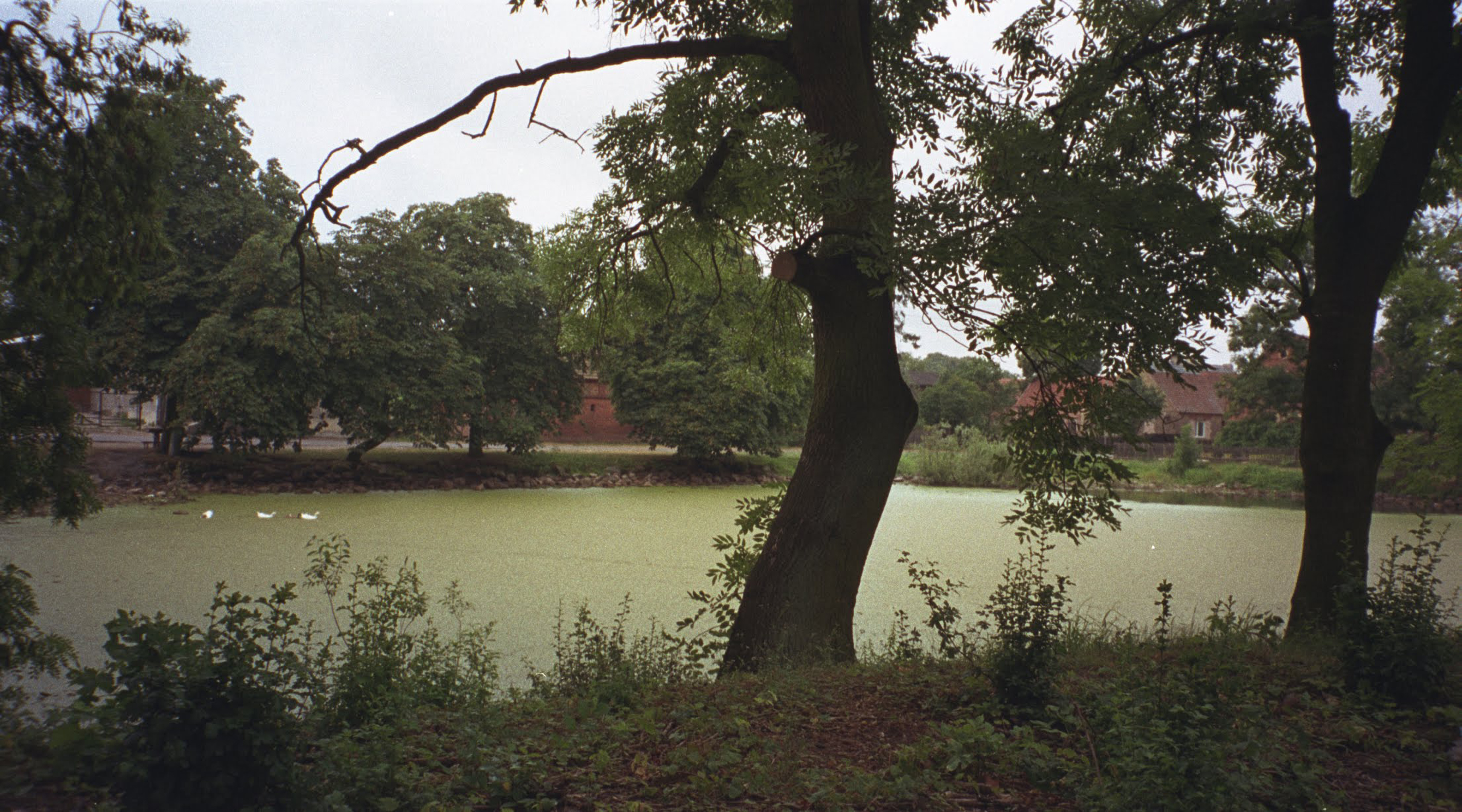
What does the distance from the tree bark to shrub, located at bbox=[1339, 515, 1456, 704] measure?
1108 millimetres

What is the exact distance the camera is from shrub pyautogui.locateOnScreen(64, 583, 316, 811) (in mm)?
1763

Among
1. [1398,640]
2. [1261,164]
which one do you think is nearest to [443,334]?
[1261,164]

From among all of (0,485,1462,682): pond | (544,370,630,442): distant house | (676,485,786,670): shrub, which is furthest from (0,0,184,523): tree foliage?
(544,370,630,442): distant house

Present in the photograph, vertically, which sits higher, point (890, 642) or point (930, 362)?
point (930, 362)

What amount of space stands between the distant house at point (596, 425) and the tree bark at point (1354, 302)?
888 inches

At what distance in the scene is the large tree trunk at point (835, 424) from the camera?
400cm

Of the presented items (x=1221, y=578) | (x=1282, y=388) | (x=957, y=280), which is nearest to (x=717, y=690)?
(x=957, y=280)

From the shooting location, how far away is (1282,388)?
19.9 metres

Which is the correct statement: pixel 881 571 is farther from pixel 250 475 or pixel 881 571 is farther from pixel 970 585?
pixel 250 475

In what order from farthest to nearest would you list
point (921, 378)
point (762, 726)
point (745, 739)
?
point (921, 378), point (762, 726), point (745, 739)

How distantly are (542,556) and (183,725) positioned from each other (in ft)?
20.9

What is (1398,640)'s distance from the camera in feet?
9.45

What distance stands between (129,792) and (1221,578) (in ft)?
29.0

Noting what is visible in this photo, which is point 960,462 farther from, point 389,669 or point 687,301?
point 389,669
